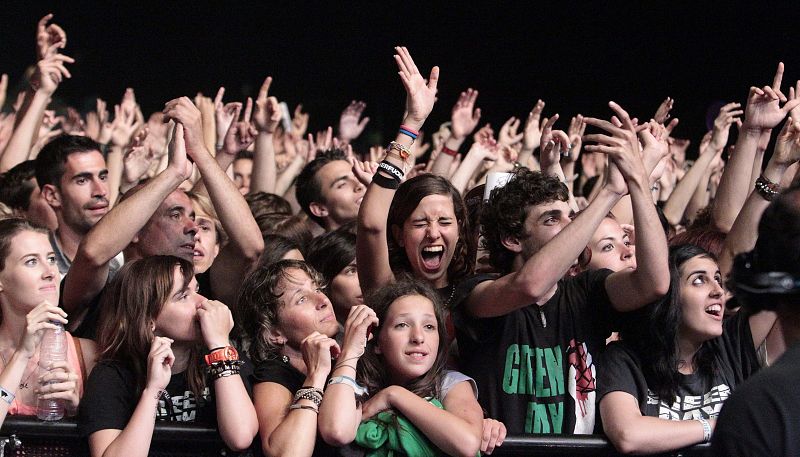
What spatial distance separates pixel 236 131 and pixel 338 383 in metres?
2.03

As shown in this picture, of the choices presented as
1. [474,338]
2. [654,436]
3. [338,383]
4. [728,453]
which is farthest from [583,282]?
[728,453]

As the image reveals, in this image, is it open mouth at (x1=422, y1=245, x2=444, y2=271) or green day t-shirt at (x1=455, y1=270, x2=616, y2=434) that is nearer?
green day t-shirt at (x1=455, y1=270, x2=616, y2=434)

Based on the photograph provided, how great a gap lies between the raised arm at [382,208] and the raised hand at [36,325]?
0.90 m

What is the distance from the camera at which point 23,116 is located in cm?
513

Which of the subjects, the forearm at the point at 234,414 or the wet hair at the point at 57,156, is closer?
the forearm at the point at 234,414

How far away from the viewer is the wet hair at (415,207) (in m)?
3.66

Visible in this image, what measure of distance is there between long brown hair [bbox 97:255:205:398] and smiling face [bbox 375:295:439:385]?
0.55 m

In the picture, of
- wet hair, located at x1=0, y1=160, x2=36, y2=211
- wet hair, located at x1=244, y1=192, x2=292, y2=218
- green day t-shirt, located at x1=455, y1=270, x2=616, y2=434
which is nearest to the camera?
green day t-shirt, located at x1=455, y1=270, x2=616, y2=434

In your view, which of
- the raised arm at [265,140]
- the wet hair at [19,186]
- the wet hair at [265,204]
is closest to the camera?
the wet hair at [19,186]

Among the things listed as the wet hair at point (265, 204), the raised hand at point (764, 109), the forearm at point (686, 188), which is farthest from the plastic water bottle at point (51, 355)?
the forearm at point (686, 188)

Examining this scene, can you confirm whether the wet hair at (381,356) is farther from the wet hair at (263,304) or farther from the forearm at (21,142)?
the forearm at (21,142)

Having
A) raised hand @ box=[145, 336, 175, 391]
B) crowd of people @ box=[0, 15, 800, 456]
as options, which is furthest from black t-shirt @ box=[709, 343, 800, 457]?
raised hand @ box=[145, 336, 175, 391]

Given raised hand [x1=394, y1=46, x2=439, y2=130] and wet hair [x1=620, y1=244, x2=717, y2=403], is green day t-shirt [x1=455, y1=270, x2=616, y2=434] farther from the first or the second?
raised hand [x1=394, y1=46, x2=439, y2=130]

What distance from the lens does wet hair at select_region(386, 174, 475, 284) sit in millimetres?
3662
